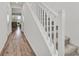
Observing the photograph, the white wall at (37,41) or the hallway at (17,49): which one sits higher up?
the white wall at (37,41)

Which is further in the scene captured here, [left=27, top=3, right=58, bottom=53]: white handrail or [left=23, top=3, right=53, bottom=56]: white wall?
[left=23, top=3, right=53, bottom=56]: white wall

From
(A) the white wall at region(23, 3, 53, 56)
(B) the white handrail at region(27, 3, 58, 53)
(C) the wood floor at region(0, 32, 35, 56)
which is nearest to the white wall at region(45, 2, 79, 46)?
(B) the white handrail at region(27, 3, 58, 53)

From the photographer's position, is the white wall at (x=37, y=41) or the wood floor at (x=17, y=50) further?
the wood floor at (x=17, y=50)

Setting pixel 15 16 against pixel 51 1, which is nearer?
pixel 51 1

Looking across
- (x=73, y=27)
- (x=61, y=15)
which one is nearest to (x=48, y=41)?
(x=61, y=15)

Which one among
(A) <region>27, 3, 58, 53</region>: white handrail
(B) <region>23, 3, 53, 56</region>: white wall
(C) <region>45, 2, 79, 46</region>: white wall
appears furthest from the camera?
(C) <region>45, 2, 79, 46</region>: white wall

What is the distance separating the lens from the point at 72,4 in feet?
11.9

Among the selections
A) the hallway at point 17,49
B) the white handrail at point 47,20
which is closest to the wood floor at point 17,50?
the hallway at point 17,49

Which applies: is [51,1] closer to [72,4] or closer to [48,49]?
[72,4]

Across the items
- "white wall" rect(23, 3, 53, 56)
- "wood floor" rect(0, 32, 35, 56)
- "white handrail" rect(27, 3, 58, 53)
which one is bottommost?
"wood floor" rect(0, 32, 35, 56)

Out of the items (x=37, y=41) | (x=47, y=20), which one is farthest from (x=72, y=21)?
(x=47, y=20)

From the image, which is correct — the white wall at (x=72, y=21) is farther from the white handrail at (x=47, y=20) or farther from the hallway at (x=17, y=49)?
the hallway at (x=17, y=49)

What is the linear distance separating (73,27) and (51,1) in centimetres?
117

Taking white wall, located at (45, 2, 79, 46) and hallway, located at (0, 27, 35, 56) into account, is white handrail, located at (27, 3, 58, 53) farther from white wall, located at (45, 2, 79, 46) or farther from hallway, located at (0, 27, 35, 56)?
hallway, located at (0, 27, 35, 56)
